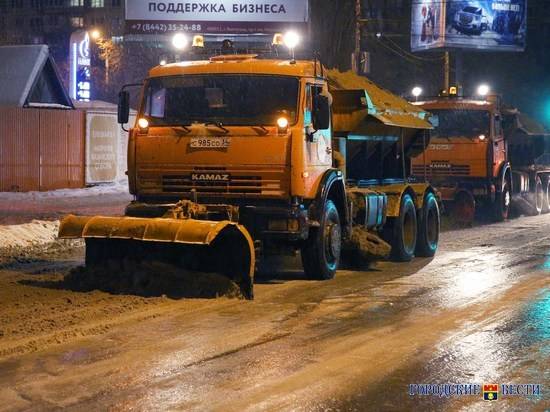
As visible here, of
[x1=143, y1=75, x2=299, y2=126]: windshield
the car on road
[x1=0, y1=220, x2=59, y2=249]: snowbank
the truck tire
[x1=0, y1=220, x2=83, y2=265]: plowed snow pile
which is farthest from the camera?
the car on road

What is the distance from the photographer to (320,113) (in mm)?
12305

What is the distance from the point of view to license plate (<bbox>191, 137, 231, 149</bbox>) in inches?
471

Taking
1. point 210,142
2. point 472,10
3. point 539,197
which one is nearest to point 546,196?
point 539,197

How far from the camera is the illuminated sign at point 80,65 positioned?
142 ft

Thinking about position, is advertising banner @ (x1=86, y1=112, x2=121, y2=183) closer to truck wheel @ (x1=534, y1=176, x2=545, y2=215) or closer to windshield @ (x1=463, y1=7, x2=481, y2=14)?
truck wheel @ (x1=534, y1=176, x2=545, y2=215)

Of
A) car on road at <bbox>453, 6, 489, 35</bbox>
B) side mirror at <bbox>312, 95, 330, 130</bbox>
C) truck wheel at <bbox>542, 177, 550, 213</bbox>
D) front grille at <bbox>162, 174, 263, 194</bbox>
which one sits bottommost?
truck wheel at <bbox>542, 177, 550, 213</bbox>

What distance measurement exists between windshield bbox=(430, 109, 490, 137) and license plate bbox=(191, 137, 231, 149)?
42.2 feet

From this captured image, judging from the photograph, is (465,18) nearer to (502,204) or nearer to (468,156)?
(502,204)

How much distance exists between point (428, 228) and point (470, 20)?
31.4m

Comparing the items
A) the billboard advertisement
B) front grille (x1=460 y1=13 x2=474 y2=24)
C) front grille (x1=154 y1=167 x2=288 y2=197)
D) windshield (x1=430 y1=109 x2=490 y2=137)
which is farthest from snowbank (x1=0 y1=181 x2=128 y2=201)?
front grille (x1=460 y1=13 x2=474 y2=24)

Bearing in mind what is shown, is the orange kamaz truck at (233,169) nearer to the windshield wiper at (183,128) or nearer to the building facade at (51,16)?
the windshield wiper at (183,128)

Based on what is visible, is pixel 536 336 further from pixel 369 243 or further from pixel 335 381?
pixel 369 243

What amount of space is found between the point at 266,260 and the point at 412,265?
2.39m

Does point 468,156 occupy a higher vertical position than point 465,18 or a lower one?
lower
